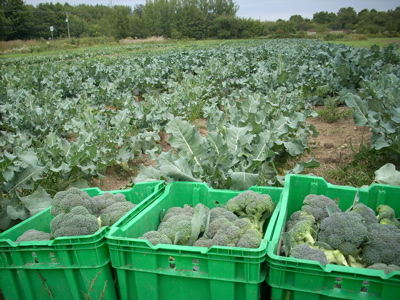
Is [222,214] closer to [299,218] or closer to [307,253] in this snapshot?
[299,218]

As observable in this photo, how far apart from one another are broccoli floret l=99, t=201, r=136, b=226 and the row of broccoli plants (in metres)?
1.28

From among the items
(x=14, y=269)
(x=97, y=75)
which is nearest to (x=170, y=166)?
(x=14, y=269)

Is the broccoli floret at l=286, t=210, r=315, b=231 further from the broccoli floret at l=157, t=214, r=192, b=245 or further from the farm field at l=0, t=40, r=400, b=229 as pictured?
the broccoli floret at l=157, t=214, r=192, b=245

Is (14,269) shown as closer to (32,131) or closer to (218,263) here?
(218,263)

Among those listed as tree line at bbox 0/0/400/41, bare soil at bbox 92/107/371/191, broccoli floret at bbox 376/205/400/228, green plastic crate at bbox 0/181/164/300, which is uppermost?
tree line at bbox 0/0/400/41

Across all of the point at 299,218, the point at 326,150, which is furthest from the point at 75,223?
the point at 326,150

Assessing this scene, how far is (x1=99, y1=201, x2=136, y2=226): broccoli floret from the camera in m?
2.45

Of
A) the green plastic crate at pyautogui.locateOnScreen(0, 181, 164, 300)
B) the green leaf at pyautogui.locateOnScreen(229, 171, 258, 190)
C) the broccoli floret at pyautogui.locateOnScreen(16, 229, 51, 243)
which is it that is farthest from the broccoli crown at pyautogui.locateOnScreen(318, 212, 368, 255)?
the broccoli floret at pyautogui.locateOnScreen(16, 229, 51, 243)

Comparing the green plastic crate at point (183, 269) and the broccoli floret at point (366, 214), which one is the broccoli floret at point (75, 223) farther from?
the broccoli floret at point (366, 214)

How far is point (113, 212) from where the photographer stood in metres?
2.54

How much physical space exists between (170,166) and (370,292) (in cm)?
189

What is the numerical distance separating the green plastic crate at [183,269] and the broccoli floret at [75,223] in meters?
0.28

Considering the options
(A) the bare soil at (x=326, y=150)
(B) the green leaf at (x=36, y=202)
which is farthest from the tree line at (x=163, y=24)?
(B) the green leaf at (x=36, y=202)

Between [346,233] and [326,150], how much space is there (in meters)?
4.29
